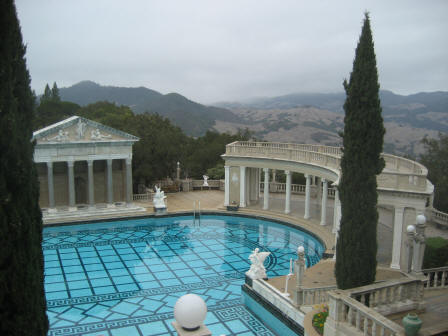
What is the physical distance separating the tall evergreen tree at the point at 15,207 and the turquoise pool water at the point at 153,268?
686 centimetres

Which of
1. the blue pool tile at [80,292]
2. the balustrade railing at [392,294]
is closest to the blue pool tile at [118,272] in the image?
the blue pool tile at [80,292]

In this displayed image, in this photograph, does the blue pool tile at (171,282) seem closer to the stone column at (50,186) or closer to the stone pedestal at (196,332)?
the stone pedestal at (196,332)

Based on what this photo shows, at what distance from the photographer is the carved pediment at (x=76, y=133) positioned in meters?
26.7

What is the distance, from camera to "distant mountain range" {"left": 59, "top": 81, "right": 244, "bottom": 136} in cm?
10954

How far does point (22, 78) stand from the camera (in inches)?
305

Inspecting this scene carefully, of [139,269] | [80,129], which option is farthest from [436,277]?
[80,129]

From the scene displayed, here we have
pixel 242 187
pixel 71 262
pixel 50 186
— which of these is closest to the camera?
pixel 71 262

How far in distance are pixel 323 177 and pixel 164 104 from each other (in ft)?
346

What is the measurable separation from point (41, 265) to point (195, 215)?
20.8 meters

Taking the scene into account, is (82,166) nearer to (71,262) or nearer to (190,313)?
(71,262)

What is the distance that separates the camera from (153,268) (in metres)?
19.4

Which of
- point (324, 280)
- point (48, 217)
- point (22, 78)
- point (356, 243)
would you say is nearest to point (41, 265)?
point (22, 78)

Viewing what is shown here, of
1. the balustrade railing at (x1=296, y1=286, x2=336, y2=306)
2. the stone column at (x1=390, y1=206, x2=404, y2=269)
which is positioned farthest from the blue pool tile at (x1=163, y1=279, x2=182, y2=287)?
the stone column at (x1=390, y1=206, x2=404, y2=269)

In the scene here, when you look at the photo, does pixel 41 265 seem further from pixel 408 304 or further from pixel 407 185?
pixel 407 185
